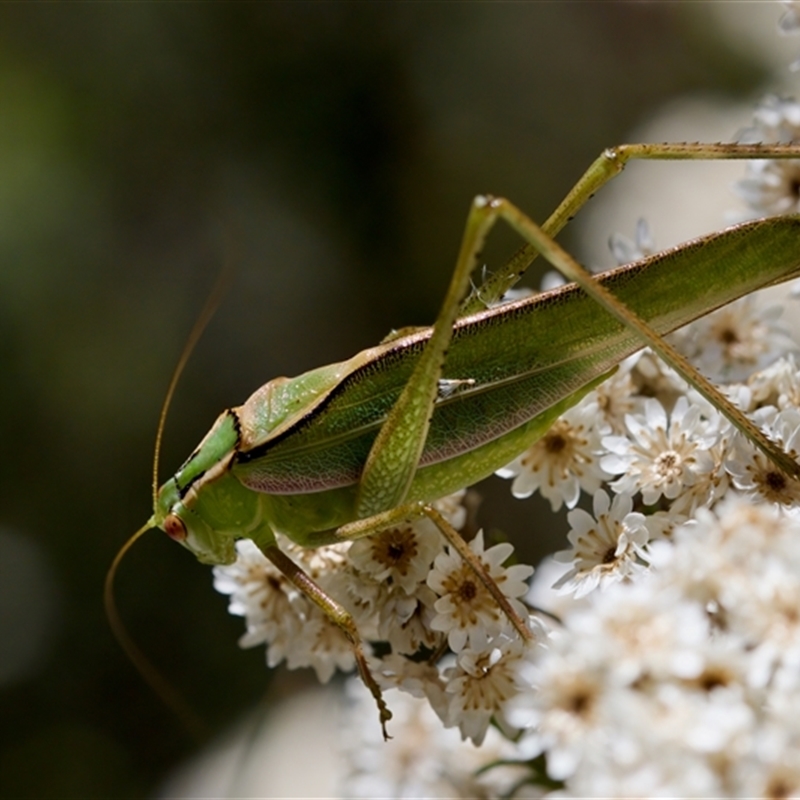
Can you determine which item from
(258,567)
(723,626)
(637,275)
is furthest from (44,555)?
(723,626)

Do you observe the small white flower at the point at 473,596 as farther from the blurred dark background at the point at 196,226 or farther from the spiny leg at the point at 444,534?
the blurred dark background at the point at 196,226

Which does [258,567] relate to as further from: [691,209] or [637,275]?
[691,209]

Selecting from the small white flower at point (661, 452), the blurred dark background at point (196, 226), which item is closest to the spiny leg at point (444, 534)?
the small white flower at point (661, 452)

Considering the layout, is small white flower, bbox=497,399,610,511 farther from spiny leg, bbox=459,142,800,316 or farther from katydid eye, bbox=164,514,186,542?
katydid eye, bbox=164,514,186,542

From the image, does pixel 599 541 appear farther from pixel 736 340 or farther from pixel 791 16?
pixel 791 16

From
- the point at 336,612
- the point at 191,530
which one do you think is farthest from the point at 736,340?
the point at 191,530

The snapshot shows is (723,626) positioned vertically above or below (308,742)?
above
